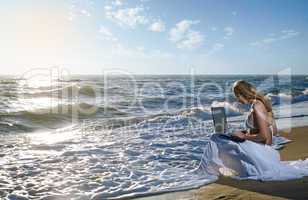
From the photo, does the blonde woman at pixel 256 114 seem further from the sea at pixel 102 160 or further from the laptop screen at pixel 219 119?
the sea at pixel 102 160

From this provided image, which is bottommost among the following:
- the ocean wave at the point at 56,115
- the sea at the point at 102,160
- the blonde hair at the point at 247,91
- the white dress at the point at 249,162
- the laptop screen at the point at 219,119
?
the ocean wave at the point at 56,115

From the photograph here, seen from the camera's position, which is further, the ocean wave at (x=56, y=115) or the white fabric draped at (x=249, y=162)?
the ocean wave at (x=56, y=115)

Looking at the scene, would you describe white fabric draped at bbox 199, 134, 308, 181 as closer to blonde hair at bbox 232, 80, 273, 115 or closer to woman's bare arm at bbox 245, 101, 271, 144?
woman's bare arm at bbox 245, 101, 271, 144

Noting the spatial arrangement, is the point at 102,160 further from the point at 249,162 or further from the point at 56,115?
the point at 56,115

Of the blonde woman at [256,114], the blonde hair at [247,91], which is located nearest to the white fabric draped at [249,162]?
the blonde woman at [256,114]

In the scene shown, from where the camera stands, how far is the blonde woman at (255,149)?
5160 mm

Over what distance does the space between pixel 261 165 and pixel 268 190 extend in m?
0.55

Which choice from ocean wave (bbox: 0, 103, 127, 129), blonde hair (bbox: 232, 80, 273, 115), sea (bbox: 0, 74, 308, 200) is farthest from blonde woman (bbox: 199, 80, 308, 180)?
ocean wave (bbox: 0, 103, 127, 129)

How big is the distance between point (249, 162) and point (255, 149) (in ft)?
0.70

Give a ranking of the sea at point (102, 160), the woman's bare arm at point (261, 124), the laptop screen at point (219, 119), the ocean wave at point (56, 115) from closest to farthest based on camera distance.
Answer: the woman's bare arm at point (261, 124)
the sea at point (102, 160)
the laptop screen at point (219, 119)
the ocean wave at point (56, 115)

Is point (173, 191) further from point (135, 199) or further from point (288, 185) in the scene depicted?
point (288, 185)

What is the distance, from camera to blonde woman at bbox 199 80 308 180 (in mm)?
5160

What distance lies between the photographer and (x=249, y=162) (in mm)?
5223

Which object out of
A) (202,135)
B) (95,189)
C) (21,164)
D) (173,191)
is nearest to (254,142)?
(173,191)
